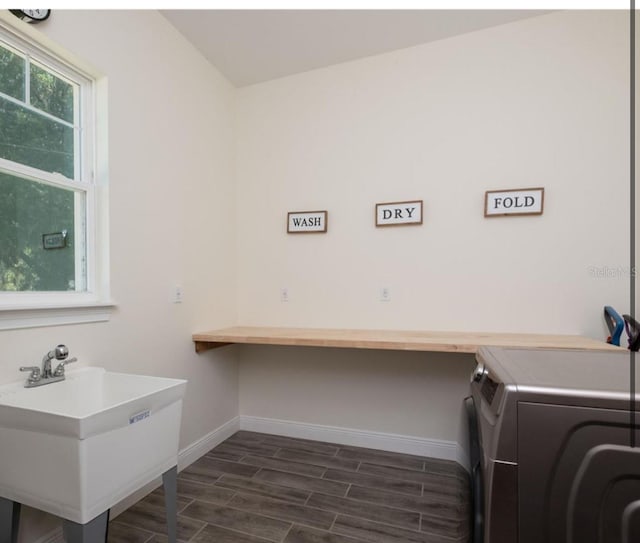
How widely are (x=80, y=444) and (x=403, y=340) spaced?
1505mm

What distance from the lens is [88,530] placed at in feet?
3.43

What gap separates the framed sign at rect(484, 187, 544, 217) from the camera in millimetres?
2146

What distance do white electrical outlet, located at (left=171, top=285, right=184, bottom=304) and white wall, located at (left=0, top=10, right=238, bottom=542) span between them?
4 cm

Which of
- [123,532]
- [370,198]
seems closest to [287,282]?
[370,198]

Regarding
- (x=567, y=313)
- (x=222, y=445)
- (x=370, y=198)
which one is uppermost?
(x=370, y=198)

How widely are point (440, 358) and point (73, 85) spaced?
8.64ft

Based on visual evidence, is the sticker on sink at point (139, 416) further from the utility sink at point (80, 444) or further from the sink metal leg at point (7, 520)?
the sink metal leg at point (7, 520)

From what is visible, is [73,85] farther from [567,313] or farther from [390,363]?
[567,313]

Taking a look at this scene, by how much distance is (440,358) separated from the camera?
7.67 ft

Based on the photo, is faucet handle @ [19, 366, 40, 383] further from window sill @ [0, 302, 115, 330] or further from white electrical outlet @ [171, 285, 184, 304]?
white electrical outlet @ [171, 285, 184, 304]

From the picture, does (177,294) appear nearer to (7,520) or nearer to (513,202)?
(7,520)

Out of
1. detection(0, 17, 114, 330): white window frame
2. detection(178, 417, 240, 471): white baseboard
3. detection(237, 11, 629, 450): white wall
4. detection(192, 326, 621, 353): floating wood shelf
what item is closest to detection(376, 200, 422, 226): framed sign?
detection(237, 11, 629, 450): white wall

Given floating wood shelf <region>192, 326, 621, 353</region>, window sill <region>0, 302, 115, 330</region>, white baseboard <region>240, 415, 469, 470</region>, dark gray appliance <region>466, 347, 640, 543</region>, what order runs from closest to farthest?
dark gray appliance <region>466, 347, 640, 543</region> < window sill <region>0, 302, 115, 330</region> < floating wood shelf <region>192, 326, 621, 353</region> < white baseboard <region>240, 415, 469, 470</region>

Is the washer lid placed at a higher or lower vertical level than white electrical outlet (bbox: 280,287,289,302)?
lower
